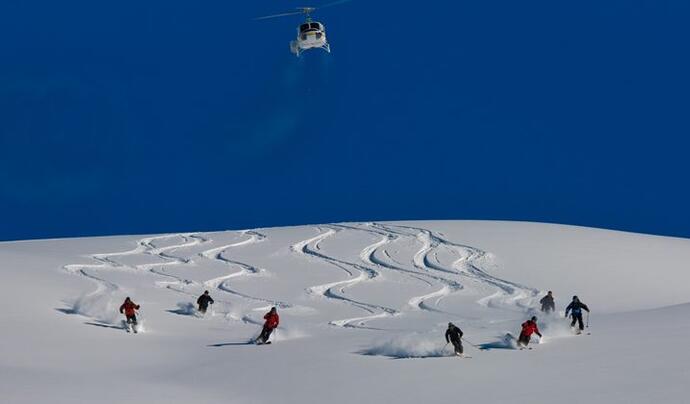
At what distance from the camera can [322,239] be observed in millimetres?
61531

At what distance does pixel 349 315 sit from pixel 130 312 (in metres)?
9.57

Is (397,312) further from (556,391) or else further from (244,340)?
(556,391)

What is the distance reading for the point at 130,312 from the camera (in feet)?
108

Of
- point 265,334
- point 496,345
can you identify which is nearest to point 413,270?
point 265,334

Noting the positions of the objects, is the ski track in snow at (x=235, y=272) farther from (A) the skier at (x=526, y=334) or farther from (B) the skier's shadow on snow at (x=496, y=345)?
(A) the skier at (x=526, y=334)

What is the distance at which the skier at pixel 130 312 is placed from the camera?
32.6 m

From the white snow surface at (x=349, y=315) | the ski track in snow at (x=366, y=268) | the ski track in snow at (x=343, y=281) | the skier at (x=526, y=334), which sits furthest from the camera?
the ski track in snow at (x=366, y=268)

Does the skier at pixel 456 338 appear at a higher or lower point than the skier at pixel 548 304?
lower

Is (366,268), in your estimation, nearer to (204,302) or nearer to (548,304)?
(204,302)

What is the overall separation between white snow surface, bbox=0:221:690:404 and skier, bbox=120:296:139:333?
0.54 metres

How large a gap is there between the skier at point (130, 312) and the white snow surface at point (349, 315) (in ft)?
1.77

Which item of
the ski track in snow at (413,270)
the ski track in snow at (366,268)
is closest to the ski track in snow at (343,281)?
the ski track in snow at (366,268)

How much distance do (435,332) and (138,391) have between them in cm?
1040

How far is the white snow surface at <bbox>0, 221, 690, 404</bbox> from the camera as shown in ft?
73.3
